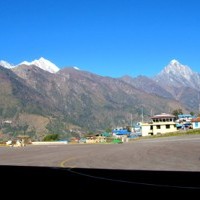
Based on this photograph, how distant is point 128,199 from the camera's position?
11539 millimetres

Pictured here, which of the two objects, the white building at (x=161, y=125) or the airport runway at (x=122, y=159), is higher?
the white building at (x=161, y=125)

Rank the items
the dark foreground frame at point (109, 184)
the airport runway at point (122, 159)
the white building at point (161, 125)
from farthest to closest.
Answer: the white building at point (161, 125) → the airport runway at point (122, 159) → the dark foreground frame at point (109, 184)

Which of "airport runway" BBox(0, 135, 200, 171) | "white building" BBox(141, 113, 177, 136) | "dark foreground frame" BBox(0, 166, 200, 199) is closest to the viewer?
"dark foreground frame" BBox(0, 166, 200, 199)

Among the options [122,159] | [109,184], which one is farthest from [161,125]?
[109,184]

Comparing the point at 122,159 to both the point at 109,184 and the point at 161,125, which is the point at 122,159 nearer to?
the point at 109,184

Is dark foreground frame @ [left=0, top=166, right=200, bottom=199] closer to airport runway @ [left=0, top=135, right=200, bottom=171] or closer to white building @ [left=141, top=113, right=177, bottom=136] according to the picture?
airport runway @ [left=0, top=135, right=200, bottom=171]

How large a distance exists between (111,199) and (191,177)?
18.3ft

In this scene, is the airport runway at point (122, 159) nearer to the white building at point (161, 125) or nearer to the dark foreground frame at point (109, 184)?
the dark foreground frame at point (109, 184)

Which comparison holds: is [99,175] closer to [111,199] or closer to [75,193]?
[75,193]

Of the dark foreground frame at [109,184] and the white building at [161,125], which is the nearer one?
the dark foreground frame at [109,184]

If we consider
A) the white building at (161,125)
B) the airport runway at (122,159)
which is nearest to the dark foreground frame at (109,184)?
the airport runway at (122,159)

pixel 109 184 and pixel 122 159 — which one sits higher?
pixel 122 159

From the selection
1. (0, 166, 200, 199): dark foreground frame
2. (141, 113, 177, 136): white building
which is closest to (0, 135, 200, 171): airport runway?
(0, 166, 200, 199): dark foreground frame

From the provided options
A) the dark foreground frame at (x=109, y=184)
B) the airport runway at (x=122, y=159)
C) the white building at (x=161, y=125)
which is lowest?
the dark foreground frame at (x=109, y=184)
